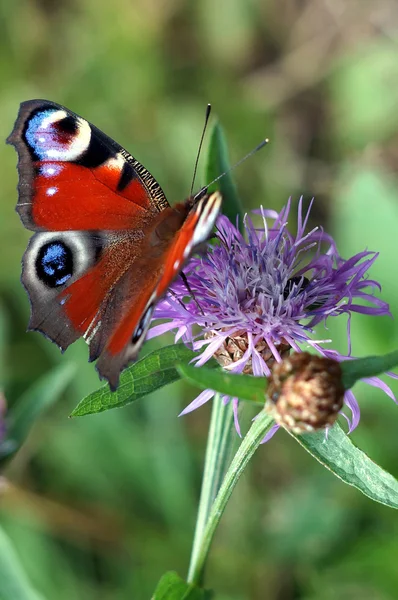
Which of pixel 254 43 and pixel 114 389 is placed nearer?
pixel 114 389

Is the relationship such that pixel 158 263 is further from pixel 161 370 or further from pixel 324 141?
pixel 324 141

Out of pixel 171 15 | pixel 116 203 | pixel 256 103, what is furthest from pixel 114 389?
pixel 171 15

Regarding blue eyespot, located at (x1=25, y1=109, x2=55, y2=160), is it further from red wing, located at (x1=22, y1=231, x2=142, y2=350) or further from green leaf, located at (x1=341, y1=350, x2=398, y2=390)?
green leaf, located at (x1=341, y1=350, x2=398, y2=390)

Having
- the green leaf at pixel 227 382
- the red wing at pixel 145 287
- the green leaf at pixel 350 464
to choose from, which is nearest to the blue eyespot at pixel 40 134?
the red wing at pixel 145 287

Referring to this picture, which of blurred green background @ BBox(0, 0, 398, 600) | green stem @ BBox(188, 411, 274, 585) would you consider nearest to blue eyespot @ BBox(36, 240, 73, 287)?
green stem @ BBox(188, 411, 274, 585)

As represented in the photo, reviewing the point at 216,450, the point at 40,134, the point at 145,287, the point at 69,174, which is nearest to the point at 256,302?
the point at 145,287

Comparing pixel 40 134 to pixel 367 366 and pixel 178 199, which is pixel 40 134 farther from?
pixel 178 199
